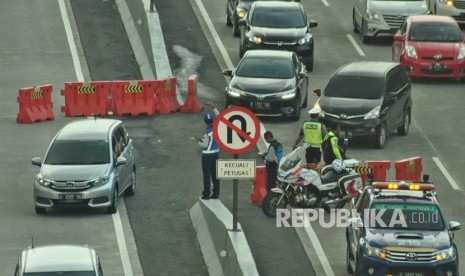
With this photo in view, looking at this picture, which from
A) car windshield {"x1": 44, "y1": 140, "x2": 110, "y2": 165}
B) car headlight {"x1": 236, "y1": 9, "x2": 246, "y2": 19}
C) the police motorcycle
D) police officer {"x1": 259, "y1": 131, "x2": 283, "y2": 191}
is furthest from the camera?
car headlight {"x1": 236, "y1": 9, "x2": 246, "y2": 19}

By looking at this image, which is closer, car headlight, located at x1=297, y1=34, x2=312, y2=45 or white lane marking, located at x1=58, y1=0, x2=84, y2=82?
white lane marking, located at x1=58, y1=0, x2=84, y2=82

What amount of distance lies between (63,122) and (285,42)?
818 cm

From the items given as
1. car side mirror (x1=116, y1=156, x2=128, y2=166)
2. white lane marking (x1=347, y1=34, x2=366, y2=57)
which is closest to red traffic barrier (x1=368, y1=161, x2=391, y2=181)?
car side mirror (x1=116, y1=156, x2=128, y2=166)

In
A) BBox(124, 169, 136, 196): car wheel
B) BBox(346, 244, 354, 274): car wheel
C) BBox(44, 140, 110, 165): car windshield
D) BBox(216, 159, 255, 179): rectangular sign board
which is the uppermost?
BBox(216, 159, 255, 179): rectangular sign board

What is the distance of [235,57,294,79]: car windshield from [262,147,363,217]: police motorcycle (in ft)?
30.4

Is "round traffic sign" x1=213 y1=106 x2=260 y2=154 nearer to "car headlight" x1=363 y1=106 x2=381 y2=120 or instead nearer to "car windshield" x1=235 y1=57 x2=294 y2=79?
"car headlight" x1=363 y1=106 x2=381 y2=120

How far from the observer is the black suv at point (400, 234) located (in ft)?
91.1

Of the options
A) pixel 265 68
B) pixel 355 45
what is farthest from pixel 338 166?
pixel 355 45

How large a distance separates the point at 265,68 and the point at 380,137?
4275 millimetres

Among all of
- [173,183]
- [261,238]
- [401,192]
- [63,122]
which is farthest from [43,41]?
[401,192]

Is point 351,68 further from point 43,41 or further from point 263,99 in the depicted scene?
point 43,41

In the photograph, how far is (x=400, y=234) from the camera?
92.5 ft

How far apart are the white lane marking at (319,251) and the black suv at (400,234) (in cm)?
65

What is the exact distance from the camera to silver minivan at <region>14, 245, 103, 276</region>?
2500 centimetres
